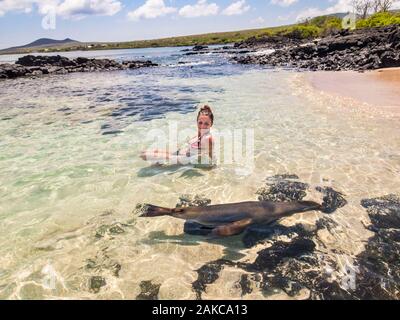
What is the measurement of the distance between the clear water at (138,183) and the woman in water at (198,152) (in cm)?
35

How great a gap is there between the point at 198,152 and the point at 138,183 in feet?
6.18

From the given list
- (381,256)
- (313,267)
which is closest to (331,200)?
(381,256)

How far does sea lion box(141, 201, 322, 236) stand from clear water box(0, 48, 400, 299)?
0.85 ft

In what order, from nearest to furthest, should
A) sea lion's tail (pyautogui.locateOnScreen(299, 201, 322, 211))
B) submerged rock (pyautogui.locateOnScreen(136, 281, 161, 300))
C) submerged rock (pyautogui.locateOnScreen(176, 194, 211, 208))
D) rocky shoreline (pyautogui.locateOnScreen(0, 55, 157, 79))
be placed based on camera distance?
submerged rock (pyautogui.locateOnScreen(136, 281, 161, 300)), sea lion's tail (pyautogui.locateOnScreen(299, 201, 322, 211)), submerged rock (pyautogui.locateOnScreen(176, 194, 211, 208)), rocky shoreline (pyautogui.locateOnScreen(0, 55, 157, 79))

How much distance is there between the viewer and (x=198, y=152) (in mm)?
8523

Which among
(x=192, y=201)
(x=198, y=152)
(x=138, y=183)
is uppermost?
(x=198, y=152)

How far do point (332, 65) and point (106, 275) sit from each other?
31.4 metres

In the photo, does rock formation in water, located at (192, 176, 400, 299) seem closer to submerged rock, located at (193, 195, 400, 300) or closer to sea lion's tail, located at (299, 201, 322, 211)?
submerged rock, located at (193, 195, 400, 300)

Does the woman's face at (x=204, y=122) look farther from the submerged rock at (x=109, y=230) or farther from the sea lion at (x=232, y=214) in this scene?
the submerged rock at (x=109, y=230)

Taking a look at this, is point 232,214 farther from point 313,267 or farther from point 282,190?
point 282,190

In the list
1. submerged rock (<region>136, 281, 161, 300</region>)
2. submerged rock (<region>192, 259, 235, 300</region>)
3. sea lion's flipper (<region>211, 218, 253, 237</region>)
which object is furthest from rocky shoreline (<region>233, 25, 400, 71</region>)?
submerged rock (<region>136, 281, 161, 300</region>)

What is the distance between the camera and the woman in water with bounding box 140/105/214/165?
8.05m

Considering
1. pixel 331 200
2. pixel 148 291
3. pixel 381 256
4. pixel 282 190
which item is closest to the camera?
pixel 148 291
